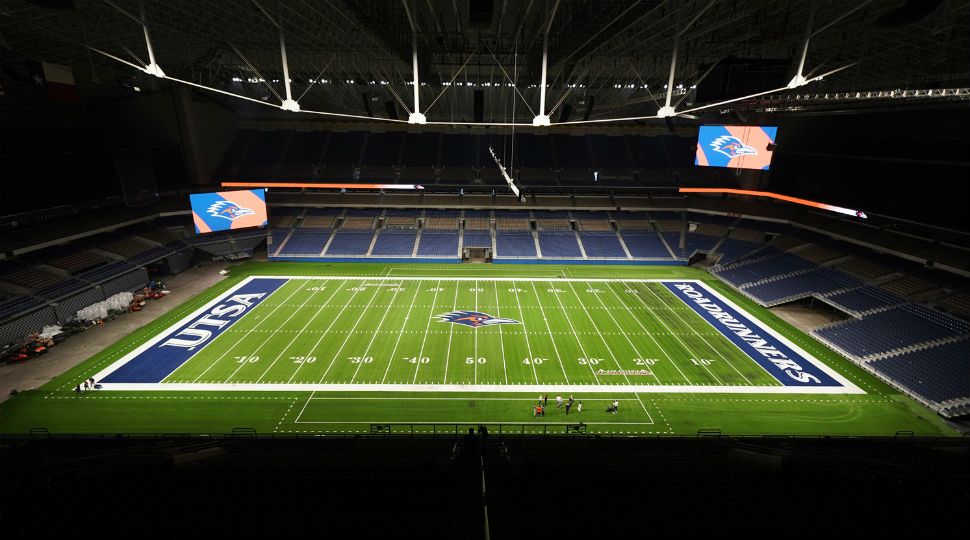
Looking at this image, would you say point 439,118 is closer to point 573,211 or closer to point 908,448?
point 573,211

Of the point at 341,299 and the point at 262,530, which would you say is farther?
the point at 341,299

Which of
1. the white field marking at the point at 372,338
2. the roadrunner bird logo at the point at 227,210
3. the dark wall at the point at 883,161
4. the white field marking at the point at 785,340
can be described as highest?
the dark wall at the point at 883,161

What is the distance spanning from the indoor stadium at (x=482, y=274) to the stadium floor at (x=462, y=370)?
0.17 metres

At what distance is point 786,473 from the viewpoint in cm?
873

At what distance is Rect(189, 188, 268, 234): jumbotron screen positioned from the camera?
29.8 m

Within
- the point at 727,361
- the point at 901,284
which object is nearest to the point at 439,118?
the point at 727,361

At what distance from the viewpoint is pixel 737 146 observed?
91.3ft

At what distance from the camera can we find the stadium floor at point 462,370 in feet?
49.4

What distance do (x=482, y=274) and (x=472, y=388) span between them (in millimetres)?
14498

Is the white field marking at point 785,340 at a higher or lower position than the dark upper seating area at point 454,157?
lower

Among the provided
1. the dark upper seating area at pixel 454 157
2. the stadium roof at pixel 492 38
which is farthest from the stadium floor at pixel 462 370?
the dark upper seating area at pixel 454 157

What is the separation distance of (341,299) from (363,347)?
6517 millimetres

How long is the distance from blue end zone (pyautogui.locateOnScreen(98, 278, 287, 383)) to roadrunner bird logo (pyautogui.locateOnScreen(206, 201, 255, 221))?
6.28m

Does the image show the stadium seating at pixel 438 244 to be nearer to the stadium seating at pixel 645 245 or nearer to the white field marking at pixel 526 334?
the white field marking at pixel 526 334
